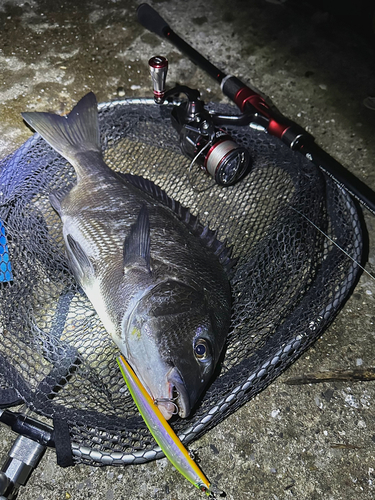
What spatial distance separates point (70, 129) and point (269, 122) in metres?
1.14

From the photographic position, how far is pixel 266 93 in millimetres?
3459

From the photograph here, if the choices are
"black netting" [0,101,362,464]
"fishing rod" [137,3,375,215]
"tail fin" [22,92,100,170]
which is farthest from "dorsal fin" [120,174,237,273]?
"fishing rod" [137,3,375,215]

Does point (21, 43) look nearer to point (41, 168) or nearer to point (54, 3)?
point (54, 3)

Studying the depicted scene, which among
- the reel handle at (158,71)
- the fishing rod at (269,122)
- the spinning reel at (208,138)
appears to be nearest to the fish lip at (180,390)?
the spinning reel at (208,138)

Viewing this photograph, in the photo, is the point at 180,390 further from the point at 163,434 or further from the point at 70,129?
the point at 70,129

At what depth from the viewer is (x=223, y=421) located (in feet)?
6.63

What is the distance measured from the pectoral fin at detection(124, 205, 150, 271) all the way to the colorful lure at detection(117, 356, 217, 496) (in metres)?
0.47

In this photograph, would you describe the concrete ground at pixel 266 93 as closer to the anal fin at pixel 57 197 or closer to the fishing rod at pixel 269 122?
the fishing rod at pixel 269 122

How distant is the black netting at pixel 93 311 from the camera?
1.77m

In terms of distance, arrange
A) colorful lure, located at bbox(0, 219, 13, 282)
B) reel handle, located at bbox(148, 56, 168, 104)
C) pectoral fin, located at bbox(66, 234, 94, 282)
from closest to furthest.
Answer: pectoral fin, located at bbox(66, 234, 94, 282) < colorful lure, located at bbox(0, 219, 13, 282) < reel handle, located at bbox(148, 56, 168, 104)

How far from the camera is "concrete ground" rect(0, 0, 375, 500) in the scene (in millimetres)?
1859

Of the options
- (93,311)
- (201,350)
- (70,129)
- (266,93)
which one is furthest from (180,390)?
(266,93)

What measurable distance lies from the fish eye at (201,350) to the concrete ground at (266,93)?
625 mm

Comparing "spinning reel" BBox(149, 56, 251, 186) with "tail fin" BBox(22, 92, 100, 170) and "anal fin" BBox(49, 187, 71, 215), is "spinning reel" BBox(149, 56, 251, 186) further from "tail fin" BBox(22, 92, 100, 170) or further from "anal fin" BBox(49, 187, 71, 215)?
"anal fin" BBox(49, 187, 71, 215)
